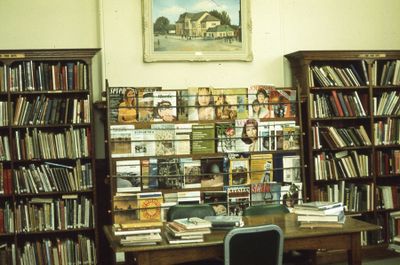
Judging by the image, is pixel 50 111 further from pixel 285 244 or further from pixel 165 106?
pixel 285 244

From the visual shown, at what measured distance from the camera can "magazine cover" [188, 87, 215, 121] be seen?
196 inches

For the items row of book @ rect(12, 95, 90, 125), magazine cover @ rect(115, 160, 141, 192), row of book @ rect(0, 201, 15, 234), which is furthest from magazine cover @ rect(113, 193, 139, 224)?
row of book @ rect(0, 201, 15, 234)

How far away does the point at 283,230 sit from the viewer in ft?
10.9

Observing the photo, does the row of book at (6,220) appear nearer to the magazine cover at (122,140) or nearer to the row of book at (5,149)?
the row of book at (5,149)

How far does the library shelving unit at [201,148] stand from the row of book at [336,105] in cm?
30

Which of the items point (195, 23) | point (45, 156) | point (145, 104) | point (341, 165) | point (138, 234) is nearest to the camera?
point (138, 234)

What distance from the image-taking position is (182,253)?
10.1 ft

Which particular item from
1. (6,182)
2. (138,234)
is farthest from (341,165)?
(6,182)

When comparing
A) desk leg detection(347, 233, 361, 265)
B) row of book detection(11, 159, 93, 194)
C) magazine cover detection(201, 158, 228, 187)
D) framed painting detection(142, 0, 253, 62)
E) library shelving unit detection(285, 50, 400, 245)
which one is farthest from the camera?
library shelving unit detection(285, 50, 400, 245)

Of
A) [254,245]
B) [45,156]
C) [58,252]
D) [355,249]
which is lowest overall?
[58,252]

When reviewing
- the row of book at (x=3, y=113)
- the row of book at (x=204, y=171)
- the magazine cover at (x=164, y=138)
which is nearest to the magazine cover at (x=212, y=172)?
the row of book at (x=204, y=171)

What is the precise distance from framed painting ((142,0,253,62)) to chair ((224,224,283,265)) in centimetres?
262

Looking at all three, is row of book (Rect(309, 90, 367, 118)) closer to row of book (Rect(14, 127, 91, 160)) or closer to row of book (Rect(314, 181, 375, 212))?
row of book (Rect(314, 181, 375, 212))

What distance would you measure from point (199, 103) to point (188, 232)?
2.06 m
